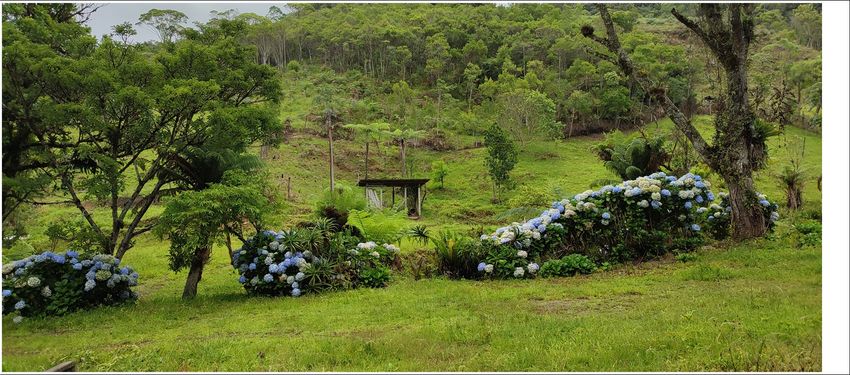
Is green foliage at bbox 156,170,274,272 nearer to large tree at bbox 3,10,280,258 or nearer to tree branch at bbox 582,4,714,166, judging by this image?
large tree at bbox 3,10,280,258

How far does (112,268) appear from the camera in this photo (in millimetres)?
7969

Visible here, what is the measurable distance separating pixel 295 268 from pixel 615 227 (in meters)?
5.17

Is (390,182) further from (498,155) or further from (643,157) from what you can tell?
(643,157)

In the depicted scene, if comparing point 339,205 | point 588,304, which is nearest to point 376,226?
point 339,205

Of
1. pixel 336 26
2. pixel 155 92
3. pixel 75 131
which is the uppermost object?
pixel 336 26

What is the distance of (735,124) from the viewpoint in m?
9.33

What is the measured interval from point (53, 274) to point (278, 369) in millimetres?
5145

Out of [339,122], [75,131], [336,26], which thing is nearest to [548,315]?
[75,131]

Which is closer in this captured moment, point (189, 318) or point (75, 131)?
point (189, 318)

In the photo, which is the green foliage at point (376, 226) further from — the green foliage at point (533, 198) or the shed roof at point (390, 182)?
the shed roof at point (390, 182)

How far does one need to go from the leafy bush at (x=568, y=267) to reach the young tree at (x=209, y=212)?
4.39m

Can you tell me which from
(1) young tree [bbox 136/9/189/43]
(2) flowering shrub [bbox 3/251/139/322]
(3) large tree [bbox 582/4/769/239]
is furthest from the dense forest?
(2) flowering shrub [bbox 3/251/139/322]

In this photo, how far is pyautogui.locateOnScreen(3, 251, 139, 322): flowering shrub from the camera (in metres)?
7.30

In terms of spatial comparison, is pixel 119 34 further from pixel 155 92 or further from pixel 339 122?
pixel 339 122
